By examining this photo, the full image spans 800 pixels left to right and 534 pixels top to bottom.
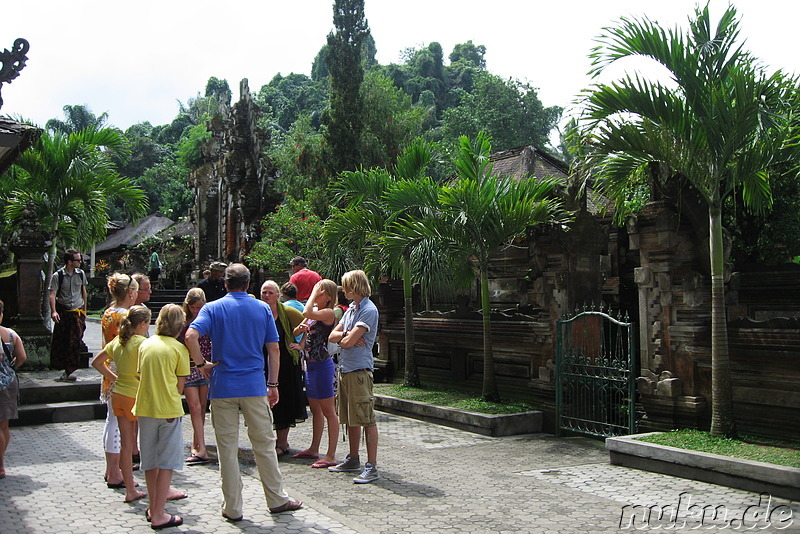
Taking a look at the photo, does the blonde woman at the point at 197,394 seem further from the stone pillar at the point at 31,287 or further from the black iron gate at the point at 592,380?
the stone pillar at the point at 31,287

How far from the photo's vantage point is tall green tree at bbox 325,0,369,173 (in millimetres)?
28312

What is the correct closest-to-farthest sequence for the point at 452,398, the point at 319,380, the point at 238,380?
1. the point at 238,380
2. the point at 319,380
3. the point at 452,398

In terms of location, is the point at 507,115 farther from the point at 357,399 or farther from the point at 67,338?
the point at 357,399

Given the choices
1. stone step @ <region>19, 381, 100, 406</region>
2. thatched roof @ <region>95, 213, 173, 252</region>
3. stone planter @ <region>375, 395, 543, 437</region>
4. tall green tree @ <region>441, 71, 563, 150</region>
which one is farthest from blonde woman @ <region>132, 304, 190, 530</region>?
tall green tree @ <region>441, 71, 563, 150</region>

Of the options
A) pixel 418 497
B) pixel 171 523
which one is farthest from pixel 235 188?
pixel 171 523

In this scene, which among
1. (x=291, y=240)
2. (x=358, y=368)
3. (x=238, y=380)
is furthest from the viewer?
(x=291, y=240)

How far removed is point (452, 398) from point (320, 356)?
165 inches

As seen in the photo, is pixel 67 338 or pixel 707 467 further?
pixel 67 338

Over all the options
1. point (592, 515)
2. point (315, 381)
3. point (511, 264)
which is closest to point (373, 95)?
point (511, 264)

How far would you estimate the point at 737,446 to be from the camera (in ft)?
22.9

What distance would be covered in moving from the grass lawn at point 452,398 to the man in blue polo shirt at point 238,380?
187 inches

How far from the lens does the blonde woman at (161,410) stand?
5.11 metres

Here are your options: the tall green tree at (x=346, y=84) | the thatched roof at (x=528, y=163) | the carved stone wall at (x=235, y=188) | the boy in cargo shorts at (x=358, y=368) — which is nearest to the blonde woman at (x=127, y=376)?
the boy in cargo shorts at (x=358, y=368)

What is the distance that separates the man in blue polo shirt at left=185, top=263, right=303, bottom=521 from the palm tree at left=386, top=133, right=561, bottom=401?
498 cm
